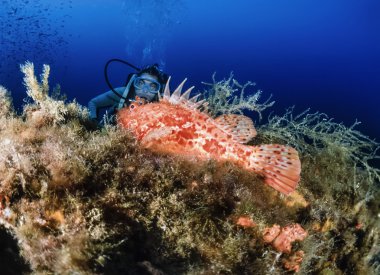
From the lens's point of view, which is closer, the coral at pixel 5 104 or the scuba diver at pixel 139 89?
the coral at pixel 5 104

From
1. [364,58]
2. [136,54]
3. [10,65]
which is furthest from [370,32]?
[10,65]

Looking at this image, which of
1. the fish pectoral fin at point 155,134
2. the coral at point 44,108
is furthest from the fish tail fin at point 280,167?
the coral at point 44,108

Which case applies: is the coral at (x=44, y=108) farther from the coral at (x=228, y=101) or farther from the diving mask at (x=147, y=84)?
the coral at (x=228, y=101)

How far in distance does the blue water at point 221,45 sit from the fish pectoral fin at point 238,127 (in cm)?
2418

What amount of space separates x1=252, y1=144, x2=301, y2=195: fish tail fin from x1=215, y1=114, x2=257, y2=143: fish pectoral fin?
254 mm

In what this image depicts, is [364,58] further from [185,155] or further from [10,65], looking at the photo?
[185,155]

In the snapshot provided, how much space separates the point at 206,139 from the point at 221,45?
249ft

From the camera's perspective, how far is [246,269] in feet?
9.86

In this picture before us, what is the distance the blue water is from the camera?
151 ft

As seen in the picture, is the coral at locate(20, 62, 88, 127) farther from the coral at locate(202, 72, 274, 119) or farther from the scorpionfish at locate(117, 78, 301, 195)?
the coral at locate(202, 72, 274, 119)

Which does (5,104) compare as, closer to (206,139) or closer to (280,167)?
(206,139)

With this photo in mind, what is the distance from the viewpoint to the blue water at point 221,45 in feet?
151

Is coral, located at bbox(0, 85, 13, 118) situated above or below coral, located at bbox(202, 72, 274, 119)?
below

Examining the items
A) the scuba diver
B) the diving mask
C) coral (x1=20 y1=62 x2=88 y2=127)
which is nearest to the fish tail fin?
coral (x1=20 y1=62 x2=88 y2=127)
